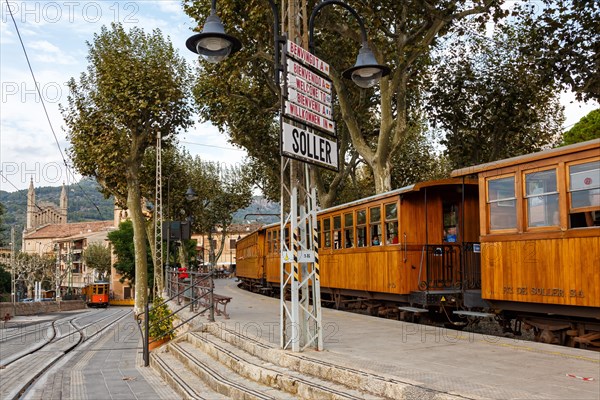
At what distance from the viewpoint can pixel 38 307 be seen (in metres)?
49.8

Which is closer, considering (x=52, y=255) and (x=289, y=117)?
(x=289, y=117)

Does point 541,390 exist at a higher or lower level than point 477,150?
lower

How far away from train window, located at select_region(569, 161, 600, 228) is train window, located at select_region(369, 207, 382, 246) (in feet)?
18.5

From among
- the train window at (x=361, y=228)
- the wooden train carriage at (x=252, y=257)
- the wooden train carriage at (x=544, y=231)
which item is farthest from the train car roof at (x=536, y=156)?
the wooden train carriage at (x=252, y=257)

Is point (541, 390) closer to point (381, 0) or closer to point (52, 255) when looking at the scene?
point (381, 0)

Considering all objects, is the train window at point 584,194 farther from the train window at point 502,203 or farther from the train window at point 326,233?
the train window at point 326,233

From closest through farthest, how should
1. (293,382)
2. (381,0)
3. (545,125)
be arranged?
(293,382), (381,0), (545,125)

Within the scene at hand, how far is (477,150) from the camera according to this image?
82.5ft

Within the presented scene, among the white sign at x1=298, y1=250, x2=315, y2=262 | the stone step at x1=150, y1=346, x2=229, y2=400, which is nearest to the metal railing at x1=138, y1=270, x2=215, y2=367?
the stone step at x1=150, y1=346, x2=229, y2=400

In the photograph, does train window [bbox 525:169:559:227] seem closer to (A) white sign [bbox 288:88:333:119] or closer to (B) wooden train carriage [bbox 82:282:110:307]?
(A) white sign [bbox 288:88:333:119]

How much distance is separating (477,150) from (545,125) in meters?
4.86

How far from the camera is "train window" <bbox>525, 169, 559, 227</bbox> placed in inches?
339

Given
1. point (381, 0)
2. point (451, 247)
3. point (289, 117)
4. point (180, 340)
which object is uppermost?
point (381, 0)

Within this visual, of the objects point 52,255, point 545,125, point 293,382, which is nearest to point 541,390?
point 293,382
